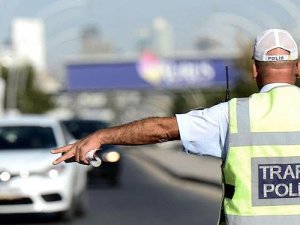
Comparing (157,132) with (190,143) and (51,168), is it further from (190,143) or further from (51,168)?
(51,168)

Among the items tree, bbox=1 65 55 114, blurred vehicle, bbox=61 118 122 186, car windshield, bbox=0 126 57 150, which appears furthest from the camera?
tree, bbox=1 65 55 114

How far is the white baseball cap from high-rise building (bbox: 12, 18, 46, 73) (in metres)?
109

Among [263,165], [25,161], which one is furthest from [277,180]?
[25,161]

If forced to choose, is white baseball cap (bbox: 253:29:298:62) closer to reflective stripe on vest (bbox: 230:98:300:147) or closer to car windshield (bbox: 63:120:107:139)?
reflective stripe on vest (bbox: 230:98:300:147)

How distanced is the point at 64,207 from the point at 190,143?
39.7ft

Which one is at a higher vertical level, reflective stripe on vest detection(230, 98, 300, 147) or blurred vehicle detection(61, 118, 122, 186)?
reflective stripe on vest detection(230, 98, 300, 147)

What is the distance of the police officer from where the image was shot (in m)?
4.35

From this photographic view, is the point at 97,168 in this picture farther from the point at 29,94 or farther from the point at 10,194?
the point at 29,94

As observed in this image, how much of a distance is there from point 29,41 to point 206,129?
118745mm

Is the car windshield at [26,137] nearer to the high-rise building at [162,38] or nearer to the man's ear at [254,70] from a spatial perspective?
the man's ear at [254,70]

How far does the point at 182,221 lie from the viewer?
55.9 ft

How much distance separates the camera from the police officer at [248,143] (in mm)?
4352

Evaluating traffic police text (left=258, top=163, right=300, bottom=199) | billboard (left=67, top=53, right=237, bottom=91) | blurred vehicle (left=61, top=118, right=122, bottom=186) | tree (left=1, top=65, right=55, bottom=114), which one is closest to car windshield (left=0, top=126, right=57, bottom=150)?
blurred vehicle (left=61, top=118, right=122, bottom=186)

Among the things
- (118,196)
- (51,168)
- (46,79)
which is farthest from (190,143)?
(46,79)
